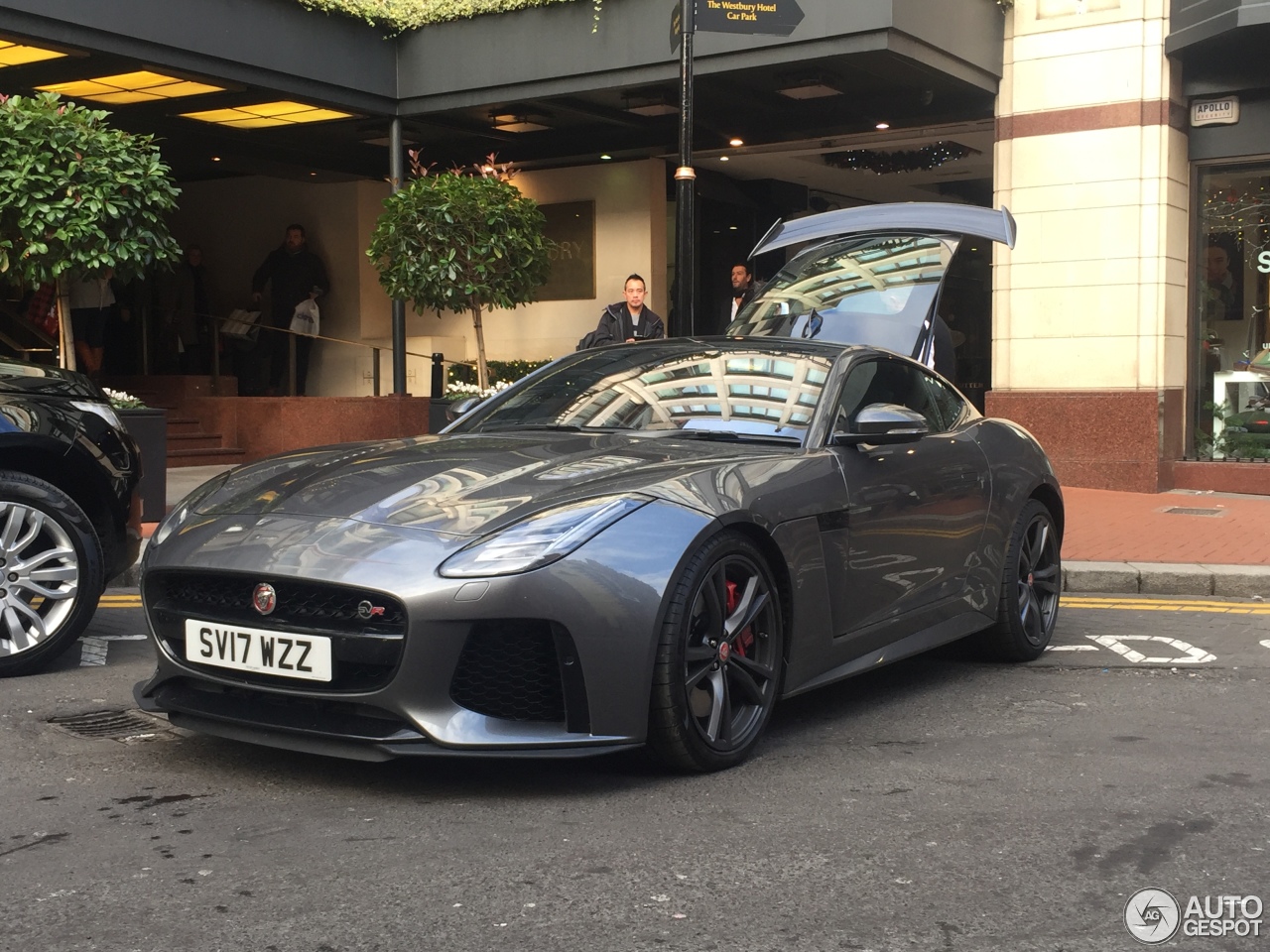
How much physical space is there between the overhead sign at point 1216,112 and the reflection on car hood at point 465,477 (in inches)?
405

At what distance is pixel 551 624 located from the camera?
3.78 meters

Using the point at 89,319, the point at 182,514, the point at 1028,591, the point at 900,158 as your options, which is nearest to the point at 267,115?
the point at 89,319

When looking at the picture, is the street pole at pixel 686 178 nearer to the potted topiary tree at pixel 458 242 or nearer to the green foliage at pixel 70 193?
the potted topiary tree at pixel 458 242

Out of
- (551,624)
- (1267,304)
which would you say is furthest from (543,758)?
(1267,304)

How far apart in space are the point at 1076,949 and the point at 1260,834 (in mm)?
1038

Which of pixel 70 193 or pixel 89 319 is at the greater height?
pixel 70 193

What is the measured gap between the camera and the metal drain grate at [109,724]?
472 cm

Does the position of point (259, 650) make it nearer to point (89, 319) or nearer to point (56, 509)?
point (56, 509)

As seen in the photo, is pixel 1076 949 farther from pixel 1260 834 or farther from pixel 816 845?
pixel 1260 834

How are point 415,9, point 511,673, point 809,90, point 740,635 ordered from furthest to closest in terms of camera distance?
1. point 809,90
2. point 415,9
3. point 740,635
4. point 511,673

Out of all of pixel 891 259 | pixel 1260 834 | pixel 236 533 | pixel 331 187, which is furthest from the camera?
pixel 331 187

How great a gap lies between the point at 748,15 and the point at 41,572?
19.7 feet

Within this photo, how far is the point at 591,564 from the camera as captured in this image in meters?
3.84

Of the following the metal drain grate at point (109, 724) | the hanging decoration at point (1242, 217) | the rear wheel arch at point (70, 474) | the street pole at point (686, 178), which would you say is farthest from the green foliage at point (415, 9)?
the metal drain grate at point (109, 724)
